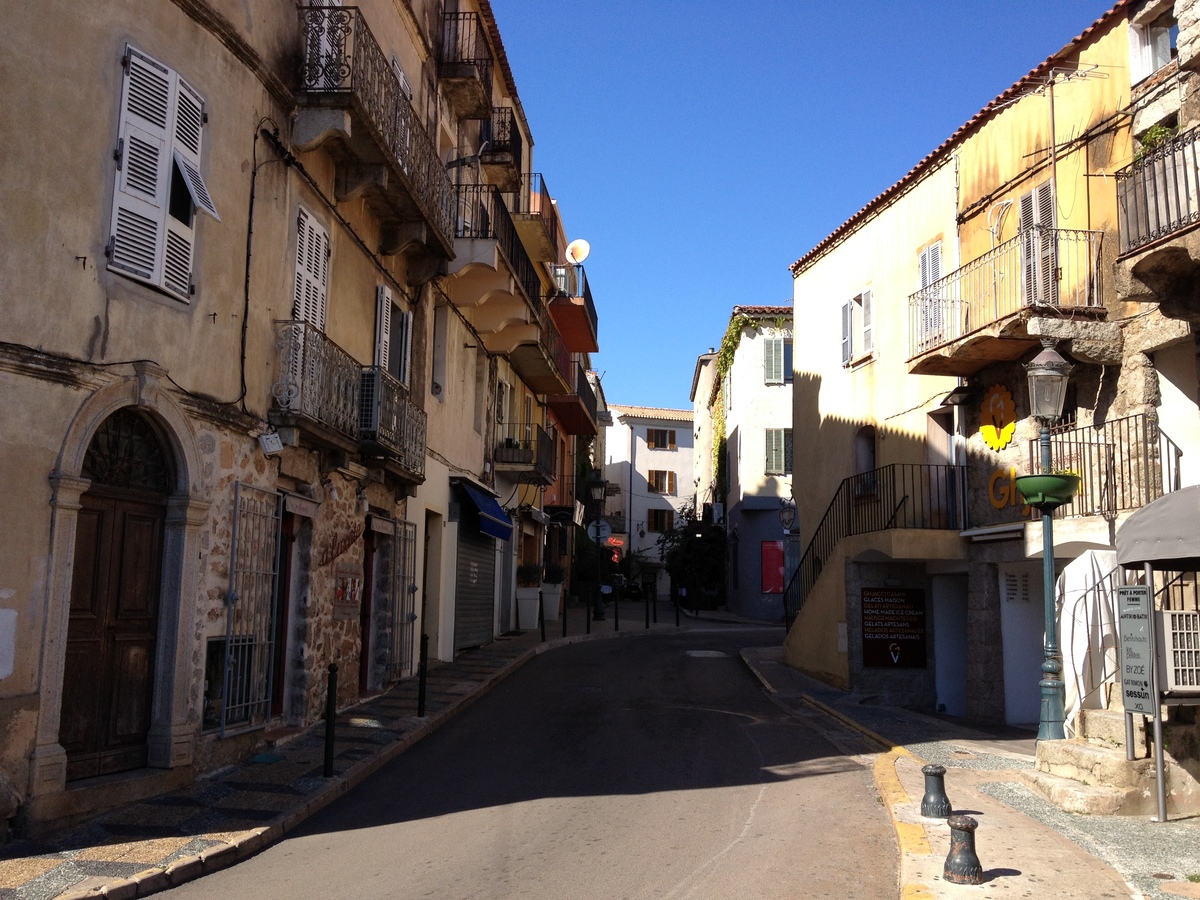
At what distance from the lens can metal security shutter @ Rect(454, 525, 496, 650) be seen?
21.4 meters

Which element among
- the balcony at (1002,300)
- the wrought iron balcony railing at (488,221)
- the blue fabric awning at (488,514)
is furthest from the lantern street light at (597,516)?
the balcony at (1002,300)

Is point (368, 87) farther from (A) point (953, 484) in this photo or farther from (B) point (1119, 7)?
(A) point (953, 484)

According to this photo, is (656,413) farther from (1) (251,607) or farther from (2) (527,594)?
(1) (251,607)

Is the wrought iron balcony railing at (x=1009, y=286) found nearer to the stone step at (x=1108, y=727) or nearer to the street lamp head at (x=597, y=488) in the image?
the stone step at (x=1108, y=727)

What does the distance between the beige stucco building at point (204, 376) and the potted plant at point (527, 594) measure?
10.6 meters

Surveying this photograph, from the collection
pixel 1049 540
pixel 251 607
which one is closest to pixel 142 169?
pixel 251 607

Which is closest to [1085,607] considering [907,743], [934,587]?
[907,743]

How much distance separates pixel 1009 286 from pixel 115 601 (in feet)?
40.1

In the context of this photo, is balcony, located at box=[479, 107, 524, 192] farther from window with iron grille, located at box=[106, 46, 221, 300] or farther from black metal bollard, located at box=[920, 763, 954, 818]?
black metal bollard, located at box=[920, 763, 954, 818]

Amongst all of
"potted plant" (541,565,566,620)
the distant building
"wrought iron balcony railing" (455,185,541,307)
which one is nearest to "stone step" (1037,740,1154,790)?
"wrought iron balcony railing" (455,185,541,307)

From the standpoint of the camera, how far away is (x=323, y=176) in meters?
13.5

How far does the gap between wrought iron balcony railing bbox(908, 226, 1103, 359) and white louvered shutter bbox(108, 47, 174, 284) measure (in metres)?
10.4

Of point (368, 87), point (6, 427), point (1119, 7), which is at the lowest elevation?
point (6, 427)

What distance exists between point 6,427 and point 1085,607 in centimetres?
1029
